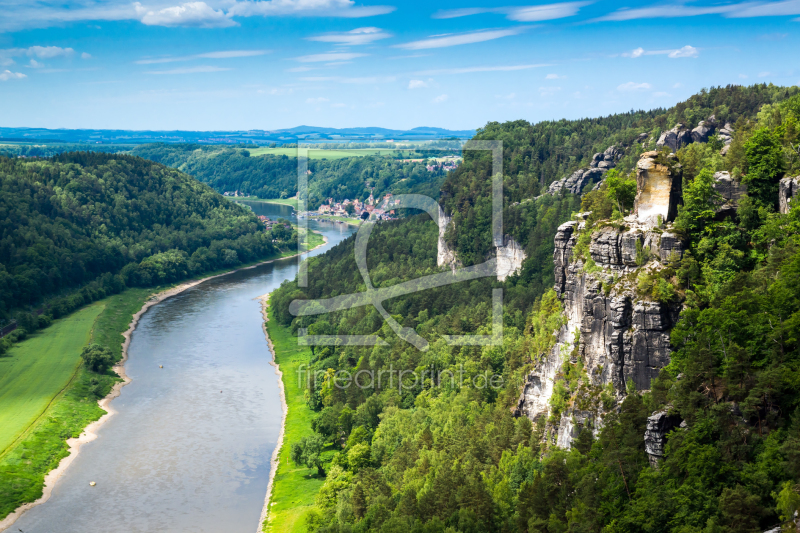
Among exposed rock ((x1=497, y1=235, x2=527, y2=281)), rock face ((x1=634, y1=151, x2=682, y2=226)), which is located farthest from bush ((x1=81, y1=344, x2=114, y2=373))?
rock face ((x1=634, y1=151, x2=682, y2=226))

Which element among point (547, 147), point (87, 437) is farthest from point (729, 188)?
point (547, 147)

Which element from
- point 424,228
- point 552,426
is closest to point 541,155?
point 424,228

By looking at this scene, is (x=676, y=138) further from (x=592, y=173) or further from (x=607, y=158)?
(x=607, y=158)

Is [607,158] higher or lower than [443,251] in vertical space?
higher

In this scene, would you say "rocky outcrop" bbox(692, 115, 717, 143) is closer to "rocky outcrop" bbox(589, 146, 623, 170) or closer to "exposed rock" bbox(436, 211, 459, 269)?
"rocky outcrop" bbox(589, 146, 623, 170)

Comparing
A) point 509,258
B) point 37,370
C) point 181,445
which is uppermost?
point 509,258

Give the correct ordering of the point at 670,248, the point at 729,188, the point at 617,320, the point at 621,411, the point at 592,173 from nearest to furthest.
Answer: the point at 621,411 < the point at 617,320 < the point at 670,248 < the point at 729,188 < the point at 592,173

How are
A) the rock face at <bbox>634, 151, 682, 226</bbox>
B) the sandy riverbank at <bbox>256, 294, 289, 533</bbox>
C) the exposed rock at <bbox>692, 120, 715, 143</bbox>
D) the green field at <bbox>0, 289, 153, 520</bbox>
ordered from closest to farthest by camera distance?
the rock face at <bbox>634, 151, 682, 226</bbox> → the sandy riverbank at <bbox>256, 294, 289, 533</bbox> → the green field at <bbox>0, 289, 153, 520</bbox> → the exposed rock at <bbox>692, 120, 715, 143</bbox>
